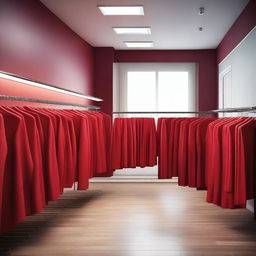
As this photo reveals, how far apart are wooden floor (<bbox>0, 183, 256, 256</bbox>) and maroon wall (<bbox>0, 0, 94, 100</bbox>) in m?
1.67

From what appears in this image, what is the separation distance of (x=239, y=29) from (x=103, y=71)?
10.6ft

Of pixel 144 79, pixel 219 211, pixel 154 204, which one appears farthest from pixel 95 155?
pixel 144 79

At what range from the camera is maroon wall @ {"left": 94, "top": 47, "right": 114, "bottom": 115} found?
25.6 ft

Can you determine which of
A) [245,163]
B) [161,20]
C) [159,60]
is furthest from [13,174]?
[159,60]

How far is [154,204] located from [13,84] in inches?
95.9

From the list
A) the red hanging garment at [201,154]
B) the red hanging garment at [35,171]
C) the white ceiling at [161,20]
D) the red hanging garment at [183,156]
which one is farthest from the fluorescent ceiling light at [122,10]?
the red hanging garment at [35,171]

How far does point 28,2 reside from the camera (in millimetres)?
4398

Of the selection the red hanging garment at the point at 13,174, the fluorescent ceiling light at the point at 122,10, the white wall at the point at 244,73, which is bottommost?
the red hanging garment at the point at 13,174

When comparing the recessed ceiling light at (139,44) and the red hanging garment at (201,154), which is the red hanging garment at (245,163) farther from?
the recessed ceiling light at (139,44)

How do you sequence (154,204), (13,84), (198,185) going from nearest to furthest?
(13,84), (198,185), (154,204)

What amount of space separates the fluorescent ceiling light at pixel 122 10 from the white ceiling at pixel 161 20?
0.26ft

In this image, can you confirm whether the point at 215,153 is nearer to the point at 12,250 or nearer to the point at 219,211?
the point at 219,211

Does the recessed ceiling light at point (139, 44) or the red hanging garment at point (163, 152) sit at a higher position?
the recessed ceiling light at point (139, 44)

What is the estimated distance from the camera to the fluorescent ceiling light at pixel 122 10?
16.3ft
